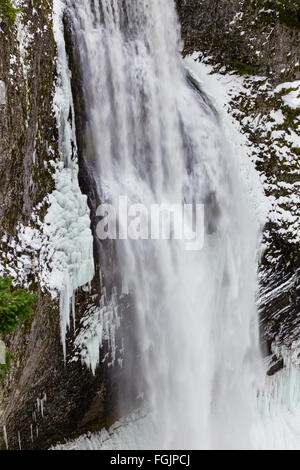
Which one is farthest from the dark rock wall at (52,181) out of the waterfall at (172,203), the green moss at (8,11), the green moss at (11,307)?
the green moss at (11,307)

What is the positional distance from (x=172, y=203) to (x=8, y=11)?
11.5 ft

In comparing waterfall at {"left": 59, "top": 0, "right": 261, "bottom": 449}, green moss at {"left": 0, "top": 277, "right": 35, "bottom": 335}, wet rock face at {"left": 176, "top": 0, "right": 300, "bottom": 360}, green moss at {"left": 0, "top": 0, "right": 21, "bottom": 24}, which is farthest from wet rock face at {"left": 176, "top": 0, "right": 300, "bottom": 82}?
green moss at {"left": 0, "top": 277, "right": 35, "bottom": 335}

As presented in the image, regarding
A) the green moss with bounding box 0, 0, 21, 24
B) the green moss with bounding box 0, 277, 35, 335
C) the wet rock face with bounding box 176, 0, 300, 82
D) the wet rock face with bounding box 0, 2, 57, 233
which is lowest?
the green moss with bounding box 0, 277, 35, 335

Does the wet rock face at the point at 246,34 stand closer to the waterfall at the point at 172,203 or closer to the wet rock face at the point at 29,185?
the waterfall at the point at 172,203

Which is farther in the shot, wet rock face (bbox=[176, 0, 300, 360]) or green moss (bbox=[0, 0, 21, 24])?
wet rock face (bbox=[176, 0, 300, 360])

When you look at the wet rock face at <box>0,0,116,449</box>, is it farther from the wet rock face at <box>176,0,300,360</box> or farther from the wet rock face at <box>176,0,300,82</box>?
the wet rock face at <box>176,0,300,360</box>

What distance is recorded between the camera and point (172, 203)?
7648 millimetres

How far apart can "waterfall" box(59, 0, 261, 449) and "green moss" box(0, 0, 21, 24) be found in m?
1.01

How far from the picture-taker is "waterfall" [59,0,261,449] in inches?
270

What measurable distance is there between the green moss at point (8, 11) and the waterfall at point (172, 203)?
101cm

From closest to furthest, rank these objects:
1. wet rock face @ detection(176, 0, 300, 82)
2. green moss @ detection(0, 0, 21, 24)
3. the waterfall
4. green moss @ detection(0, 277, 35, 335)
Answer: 1. green moss @ detection(0, 277, 35, 335)
2. green moss @ detection(0, 0, 21, 24)
3. the waterfall
4. wet rock face @ detection(176, 0, 300, 82)

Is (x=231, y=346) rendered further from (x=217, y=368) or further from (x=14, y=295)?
(x=14, y=295)

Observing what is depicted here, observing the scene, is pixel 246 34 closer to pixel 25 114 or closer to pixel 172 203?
pixel 172 203

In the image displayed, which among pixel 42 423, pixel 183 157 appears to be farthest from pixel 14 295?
pixel 183 157
